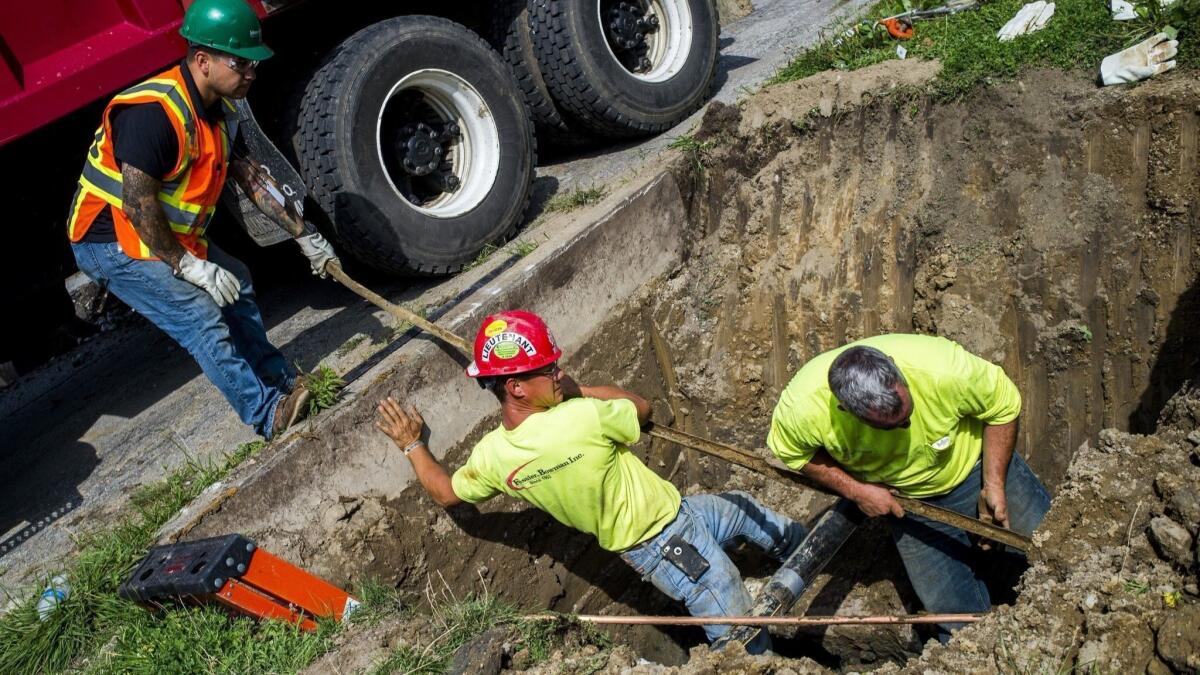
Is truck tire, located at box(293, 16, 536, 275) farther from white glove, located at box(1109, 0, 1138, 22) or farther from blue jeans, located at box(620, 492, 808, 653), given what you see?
white glove, located at box(1109, 0, 1138, 22)

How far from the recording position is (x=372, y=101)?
499cm

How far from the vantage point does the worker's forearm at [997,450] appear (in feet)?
13.2

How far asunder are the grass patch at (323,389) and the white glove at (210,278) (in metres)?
0.54

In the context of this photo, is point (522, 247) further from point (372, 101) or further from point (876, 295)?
point (876, 295)

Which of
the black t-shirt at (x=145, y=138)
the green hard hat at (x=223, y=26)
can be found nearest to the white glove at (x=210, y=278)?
the black t-shirt at (x=145, y=138)

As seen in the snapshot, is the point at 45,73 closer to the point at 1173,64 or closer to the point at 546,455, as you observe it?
the point at 546,455

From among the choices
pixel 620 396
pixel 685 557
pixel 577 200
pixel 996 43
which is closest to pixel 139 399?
pixel 577 200

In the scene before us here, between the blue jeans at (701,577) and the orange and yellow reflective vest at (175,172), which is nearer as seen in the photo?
the orange and yellow reflective vest at (175,172)

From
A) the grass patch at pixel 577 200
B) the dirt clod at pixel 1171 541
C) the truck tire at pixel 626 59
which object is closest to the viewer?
the dirt clod at pixel 1171 541

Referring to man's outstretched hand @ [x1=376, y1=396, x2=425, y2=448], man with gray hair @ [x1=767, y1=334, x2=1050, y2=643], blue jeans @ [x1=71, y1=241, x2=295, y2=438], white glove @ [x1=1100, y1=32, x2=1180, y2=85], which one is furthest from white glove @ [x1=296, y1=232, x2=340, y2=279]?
white glove @ [x1=1100, y1=32, x2=1180, y2=85]

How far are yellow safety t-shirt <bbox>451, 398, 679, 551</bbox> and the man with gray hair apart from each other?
2.24ft

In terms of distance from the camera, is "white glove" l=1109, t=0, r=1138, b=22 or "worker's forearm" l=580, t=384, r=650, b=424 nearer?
"worker's forearm" l=580, t=384, r=650, b=424

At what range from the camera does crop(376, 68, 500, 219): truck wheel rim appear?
5.30 metres

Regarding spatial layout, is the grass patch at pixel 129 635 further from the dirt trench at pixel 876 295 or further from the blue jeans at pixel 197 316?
the blue jeans at pixel 197 316
